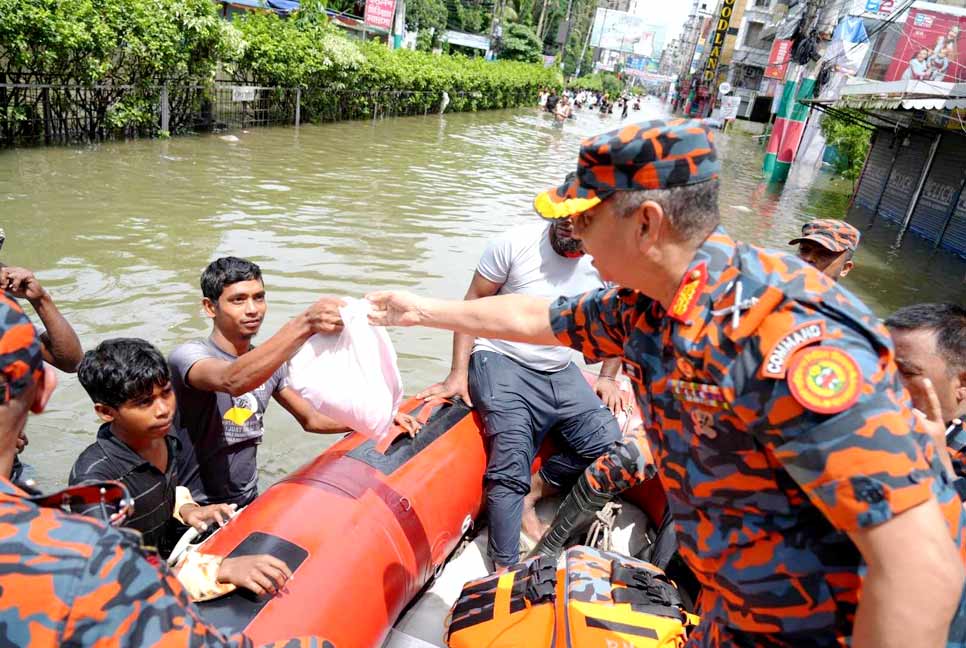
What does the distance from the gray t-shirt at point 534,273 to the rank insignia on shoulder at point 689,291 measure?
191 centimetres

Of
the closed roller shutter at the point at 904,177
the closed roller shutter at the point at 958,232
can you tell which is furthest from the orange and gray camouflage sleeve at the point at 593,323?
the closed roller shutter at the point at 904,177

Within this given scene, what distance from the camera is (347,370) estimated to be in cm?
240

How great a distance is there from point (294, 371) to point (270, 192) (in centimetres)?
810

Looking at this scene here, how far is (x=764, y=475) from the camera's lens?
1.24m

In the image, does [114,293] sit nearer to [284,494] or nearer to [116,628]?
[284,494]

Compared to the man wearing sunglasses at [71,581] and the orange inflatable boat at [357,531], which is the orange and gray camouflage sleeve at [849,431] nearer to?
the man wearing sunglasses at [71,581]

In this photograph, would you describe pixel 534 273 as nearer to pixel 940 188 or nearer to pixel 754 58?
pixel 940 188

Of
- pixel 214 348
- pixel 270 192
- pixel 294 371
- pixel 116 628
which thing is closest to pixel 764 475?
pixel 116 628

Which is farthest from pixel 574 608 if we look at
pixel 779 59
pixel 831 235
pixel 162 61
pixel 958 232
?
pixel 779 59

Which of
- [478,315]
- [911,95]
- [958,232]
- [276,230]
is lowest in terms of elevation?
[276,230]

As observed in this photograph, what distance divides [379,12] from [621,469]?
24.3 meters

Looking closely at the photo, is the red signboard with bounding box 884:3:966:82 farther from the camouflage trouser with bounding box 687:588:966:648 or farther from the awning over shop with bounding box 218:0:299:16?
the awning over shop with bounding box 218:0:299:16

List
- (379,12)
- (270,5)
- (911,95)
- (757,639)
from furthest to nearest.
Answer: (270,5) < (379,12) < (911,95) < (757,639)

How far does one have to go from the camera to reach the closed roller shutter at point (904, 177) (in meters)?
16.2
